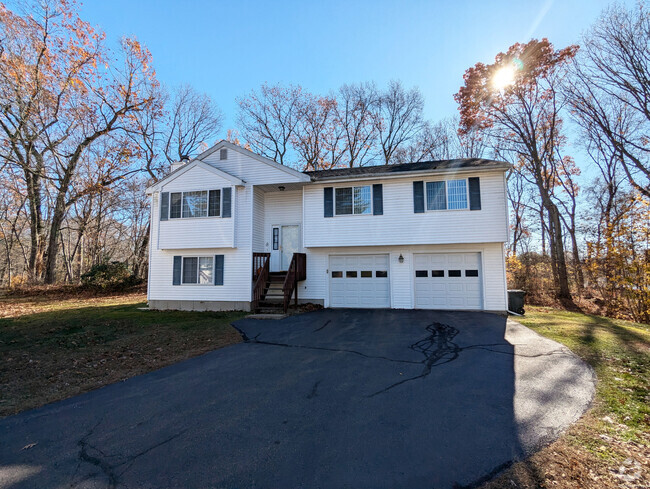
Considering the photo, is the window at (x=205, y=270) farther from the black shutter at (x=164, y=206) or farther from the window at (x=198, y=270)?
the black shutter at (x=164, y=206)

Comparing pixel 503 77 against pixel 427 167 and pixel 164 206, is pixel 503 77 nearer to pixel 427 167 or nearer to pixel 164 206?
pixel 427 167

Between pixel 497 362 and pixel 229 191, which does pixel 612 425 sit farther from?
pixel 229 191

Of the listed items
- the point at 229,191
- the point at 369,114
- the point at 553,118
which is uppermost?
the point at 369,114

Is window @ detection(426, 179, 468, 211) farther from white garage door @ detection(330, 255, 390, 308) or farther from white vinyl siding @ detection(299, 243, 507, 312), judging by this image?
white garage door @ detection(330, 255, 390, 308)

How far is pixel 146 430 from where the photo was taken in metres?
3.45

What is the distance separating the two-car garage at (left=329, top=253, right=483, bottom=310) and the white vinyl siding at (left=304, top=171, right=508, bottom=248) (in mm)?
864

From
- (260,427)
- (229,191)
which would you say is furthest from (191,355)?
(229,191)

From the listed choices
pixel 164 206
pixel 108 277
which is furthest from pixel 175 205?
pixel 108 277

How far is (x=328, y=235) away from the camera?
12.5 meters

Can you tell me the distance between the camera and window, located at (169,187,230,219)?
12712 mm

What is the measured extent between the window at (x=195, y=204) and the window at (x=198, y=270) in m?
1.87

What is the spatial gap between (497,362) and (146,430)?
18.4 feet

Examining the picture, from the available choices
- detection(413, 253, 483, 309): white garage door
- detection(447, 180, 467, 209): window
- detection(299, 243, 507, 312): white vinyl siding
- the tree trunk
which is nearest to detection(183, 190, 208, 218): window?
detection(299, 243, 507, 312): white vinyl siding

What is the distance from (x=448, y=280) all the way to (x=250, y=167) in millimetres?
9222
